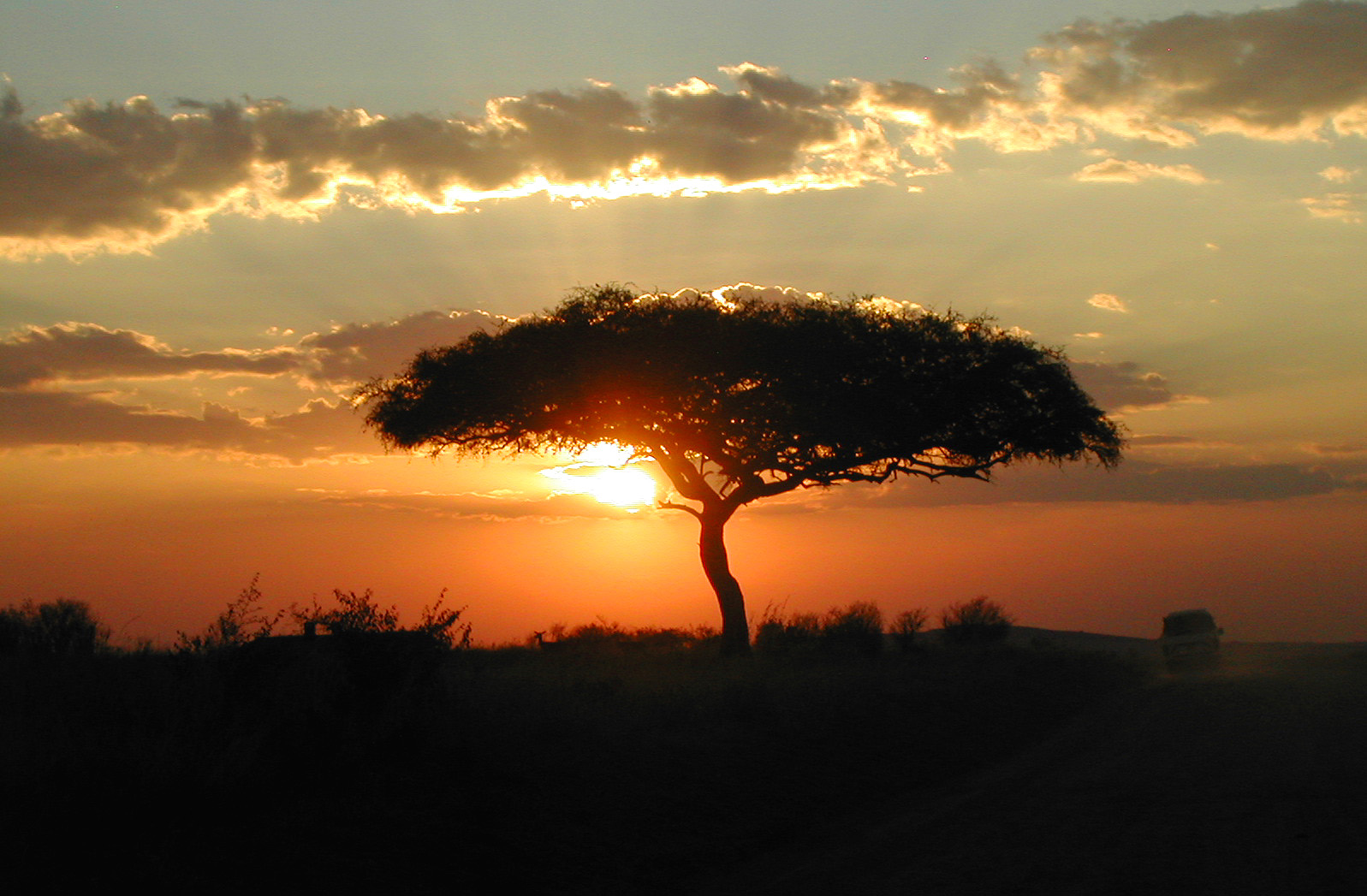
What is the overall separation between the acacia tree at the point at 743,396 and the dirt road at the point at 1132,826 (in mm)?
Answer: 11589

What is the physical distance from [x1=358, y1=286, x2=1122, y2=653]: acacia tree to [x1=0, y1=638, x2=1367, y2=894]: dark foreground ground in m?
10.9

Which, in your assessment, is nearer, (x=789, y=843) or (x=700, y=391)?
→ (x=789, y=843)

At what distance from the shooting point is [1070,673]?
86.0ft

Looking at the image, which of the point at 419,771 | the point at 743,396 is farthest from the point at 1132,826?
the point at 743,396

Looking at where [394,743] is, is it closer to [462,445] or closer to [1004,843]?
[1004,843]

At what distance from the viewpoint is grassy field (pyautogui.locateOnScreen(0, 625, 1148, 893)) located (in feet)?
29.7

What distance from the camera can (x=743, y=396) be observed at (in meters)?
27.8

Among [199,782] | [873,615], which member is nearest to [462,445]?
[873,615]

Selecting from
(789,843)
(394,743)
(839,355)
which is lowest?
(789,843)

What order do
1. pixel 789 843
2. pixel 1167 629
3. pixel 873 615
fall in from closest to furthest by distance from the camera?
1. pixel 789 843
2. pixel 873 615
3. pixel 1167 629

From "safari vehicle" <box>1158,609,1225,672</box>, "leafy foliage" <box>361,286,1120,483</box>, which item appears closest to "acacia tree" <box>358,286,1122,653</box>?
"leafy foliage" <box>361,286,1120,483</box>

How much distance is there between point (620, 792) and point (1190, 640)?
29997 mm

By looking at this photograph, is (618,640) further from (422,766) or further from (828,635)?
(422,766)

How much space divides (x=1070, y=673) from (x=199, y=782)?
2144 centimetres
